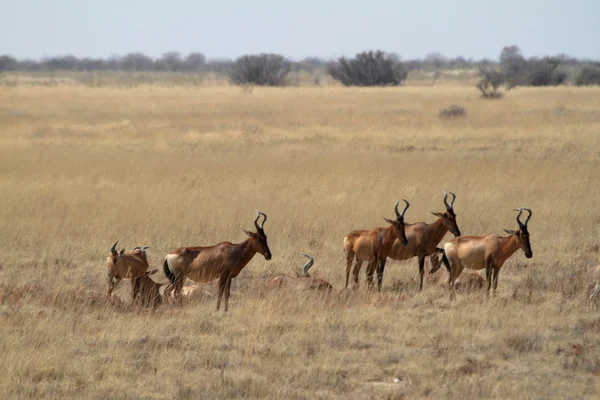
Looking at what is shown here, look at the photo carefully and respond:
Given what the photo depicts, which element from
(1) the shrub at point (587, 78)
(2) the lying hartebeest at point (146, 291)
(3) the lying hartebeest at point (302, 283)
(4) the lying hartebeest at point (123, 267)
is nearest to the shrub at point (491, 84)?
(1) the shrub at point (587, 78)

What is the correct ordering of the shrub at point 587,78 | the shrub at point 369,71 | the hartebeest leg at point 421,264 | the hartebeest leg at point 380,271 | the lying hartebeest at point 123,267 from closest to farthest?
1. the lying hartebeest at point 123,267
2. the hartebeest leg at point 380,271
3. the hartebeest leg at point 421,264
4. the shrub at point 587,78
5. the shrub at point 369,71

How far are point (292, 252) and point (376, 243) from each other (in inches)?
102

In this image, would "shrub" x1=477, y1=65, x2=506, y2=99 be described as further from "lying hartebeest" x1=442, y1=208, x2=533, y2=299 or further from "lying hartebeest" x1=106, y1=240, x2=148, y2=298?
"lying hartebeest" x1=106, y1=240, x2=148, y2=298

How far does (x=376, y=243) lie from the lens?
991cm

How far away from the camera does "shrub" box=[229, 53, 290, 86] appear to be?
216 feet

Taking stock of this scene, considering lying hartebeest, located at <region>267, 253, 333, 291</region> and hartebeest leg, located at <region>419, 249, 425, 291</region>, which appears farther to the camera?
hartebeest leg, located at <region>419, 249, 425, 291</region>

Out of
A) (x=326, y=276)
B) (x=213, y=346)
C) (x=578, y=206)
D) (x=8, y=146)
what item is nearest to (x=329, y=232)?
(x=326, y=276)

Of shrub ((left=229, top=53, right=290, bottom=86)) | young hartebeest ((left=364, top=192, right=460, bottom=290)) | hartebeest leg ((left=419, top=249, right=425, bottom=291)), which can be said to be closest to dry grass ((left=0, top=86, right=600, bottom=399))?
hartebeest leg ((left=419, top=249, right=425, bottom=291))

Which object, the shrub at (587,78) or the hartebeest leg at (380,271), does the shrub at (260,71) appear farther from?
the hartebeest leg at (380,271)

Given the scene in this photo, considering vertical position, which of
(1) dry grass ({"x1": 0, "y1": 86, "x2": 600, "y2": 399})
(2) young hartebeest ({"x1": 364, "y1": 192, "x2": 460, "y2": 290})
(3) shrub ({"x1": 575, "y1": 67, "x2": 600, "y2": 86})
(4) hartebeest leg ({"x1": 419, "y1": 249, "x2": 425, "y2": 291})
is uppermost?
(3) shrub ({"x1": 575, "y1": 67, "x2": 600, "y2": 86})

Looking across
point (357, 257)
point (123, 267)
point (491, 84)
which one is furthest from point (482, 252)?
point (491, 84)

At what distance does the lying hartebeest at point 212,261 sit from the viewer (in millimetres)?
8781

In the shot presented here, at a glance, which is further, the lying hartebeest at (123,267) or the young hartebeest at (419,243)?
the young hartebeest at (419,243)

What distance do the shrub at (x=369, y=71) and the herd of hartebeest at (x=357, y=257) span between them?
176 ft
